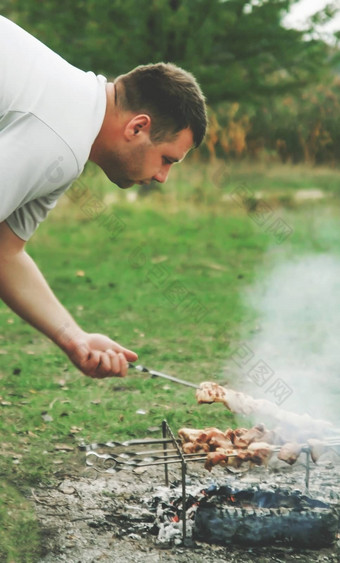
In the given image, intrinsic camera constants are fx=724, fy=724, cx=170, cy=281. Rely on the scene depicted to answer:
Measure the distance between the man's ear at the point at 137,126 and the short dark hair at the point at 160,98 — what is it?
0.09ft

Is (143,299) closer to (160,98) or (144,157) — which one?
(144,157)

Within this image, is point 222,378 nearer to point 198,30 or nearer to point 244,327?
point 244,327

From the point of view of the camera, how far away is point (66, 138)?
2.73 m

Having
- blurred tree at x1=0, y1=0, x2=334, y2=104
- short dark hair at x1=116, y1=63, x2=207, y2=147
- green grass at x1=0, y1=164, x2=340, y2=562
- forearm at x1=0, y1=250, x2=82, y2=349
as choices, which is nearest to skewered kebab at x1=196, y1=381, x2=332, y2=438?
forearm at x1=0, y1=250, x2=82, y2=349

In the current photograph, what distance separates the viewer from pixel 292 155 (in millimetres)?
13828

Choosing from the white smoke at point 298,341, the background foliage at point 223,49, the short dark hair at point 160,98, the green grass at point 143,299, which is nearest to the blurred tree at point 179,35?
the background foliage at point 223,49

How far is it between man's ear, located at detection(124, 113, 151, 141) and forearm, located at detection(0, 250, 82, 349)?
2.36 ft

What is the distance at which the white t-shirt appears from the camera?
8.73 feet

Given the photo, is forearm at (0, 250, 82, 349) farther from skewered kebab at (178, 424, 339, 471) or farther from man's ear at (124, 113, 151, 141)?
skewered kebab at (178, 424, 339, 471)

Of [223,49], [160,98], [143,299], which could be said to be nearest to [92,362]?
[160,98]

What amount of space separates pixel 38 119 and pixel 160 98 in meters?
0.64

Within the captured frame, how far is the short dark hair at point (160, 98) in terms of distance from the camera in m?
3.10

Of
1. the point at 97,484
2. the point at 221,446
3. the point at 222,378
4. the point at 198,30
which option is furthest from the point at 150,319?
the point at 198,30

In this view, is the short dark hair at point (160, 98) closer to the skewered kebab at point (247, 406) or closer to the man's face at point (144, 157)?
the man's face at point (144, 157)
